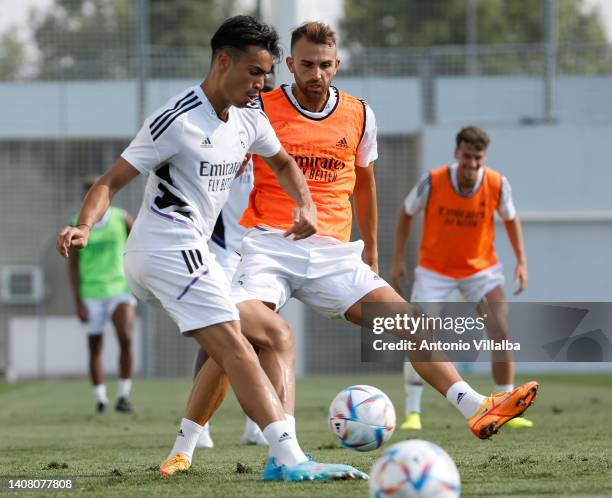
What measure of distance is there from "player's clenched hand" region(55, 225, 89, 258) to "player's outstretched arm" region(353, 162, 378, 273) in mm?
2200

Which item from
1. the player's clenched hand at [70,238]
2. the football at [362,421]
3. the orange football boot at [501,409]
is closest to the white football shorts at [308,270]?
the football at [362,421]

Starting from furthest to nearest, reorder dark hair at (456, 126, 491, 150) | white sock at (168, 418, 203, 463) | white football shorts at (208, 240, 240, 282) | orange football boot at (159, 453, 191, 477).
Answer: dark hair at (456, 126, 491, 150), white football shorts at (208, 240, 240, 282), white sock at (168, 418, 203, 463), orange football boot at (159, 453, 191, 477)

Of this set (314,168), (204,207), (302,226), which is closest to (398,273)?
(314,168)

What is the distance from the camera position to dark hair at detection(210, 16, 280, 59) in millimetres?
5305

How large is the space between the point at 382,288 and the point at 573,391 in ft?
26.9

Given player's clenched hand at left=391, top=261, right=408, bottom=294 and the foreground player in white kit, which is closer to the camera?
the foreground player in white kit

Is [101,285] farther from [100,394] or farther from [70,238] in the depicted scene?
[70,238]

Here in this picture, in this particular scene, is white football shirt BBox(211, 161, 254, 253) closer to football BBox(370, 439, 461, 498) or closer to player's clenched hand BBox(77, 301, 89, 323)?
football BBox(370, 439, 461, 498)

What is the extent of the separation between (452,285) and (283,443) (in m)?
4.88

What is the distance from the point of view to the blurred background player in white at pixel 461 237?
9820 mm

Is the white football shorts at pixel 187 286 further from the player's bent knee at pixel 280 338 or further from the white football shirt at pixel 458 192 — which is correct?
the white football shirt at pixel 458 192

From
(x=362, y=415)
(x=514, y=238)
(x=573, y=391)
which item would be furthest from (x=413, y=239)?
(x=362, y=415)

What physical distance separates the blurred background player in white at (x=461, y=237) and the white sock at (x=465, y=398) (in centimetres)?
350

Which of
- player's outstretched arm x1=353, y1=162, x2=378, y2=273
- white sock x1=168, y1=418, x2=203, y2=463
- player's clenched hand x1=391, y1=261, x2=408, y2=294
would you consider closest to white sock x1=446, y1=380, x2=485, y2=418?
player's outstretched arm x1=353, y1=162, x2=378, y2=273
